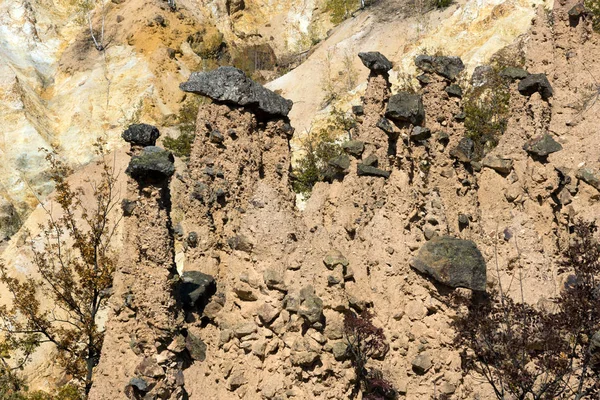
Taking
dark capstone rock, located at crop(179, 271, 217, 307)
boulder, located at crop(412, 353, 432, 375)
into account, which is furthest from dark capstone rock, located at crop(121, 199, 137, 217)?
boulder, located at crop(412, 353, 432, 375)

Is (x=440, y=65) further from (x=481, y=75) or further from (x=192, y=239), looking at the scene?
(x=481, y=75)

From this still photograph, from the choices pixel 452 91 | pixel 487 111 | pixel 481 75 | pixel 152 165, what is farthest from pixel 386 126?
pixel 481 75

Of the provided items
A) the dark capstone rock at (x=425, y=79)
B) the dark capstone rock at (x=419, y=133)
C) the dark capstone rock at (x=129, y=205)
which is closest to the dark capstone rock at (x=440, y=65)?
the dark capstone rock at (x=425, y=79)

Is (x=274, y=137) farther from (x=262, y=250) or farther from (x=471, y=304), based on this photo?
(x=471, y=304)

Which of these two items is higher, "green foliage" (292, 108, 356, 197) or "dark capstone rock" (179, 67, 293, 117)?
"dark capstone rock" (179, 67, 293, 117)

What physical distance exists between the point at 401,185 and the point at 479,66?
2054 centimetres

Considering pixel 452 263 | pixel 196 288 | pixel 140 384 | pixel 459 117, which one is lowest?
pixel 459 117

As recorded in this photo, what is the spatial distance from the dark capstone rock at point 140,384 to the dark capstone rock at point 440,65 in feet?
27.0

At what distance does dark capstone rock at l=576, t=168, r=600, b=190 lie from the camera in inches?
474

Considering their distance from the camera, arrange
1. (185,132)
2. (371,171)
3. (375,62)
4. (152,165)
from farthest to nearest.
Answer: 1. (185,132)
2. (375,62)
3. (371,171)
4. (152,165)

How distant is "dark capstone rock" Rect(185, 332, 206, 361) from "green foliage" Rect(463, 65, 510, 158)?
1482 centimetres

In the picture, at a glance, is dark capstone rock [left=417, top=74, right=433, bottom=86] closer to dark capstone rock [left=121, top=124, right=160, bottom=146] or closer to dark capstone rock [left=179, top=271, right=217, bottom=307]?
dark capstone rock [left=179, top=271, right=217, bottom=307]

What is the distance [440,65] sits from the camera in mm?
13000

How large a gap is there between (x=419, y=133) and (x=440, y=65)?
2020mm
